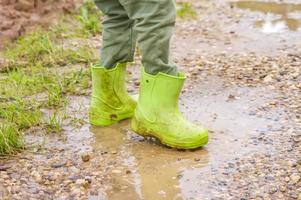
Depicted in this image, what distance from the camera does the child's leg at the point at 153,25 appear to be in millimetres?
2531

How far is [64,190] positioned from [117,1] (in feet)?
3.02

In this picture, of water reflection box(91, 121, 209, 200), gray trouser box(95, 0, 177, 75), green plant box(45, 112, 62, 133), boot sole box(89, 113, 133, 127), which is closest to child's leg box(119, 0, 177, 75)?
gray trouser box(95, 0, 177, 75)

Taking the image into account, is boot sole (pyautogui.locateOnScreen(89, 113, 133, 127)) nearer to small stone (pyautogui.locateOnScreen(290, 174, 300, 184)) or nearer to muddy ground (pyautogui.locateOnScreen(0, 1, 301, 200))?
muddy ground (pyautogui.locateOnScreen(0, 1, 301, 200))

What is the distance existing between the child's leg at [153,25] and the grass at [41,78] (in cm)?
69

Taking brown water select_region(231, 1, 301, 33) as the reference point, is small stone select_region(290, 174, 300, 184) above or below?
below

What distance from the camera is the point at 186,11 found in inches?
221

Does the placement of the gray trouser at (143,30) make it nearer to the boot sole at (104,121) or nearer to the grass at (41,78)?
the boot sole at (104,121)

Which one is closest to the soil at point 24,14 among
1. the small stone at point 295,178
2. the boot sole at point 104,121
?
the boot sole at point 104,121

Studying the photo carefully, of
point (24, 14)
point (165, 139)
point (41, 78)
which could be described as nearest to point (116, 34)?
point (165, 139)

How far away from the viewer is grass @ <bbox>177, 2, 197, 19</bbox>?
5492mm

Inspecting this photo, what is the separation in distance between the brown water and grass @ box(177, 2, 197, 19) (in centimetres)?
45

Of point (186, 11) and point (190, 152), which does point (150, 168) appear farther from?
point (186, 11)

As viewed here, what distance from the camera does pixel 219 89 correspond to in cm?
354

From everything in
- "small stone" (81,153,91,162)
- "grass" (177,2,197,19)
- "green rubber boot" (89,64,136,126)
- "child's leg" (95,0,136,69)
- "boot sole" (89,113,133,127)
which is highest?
"child's leg" (95,0,136,69)
